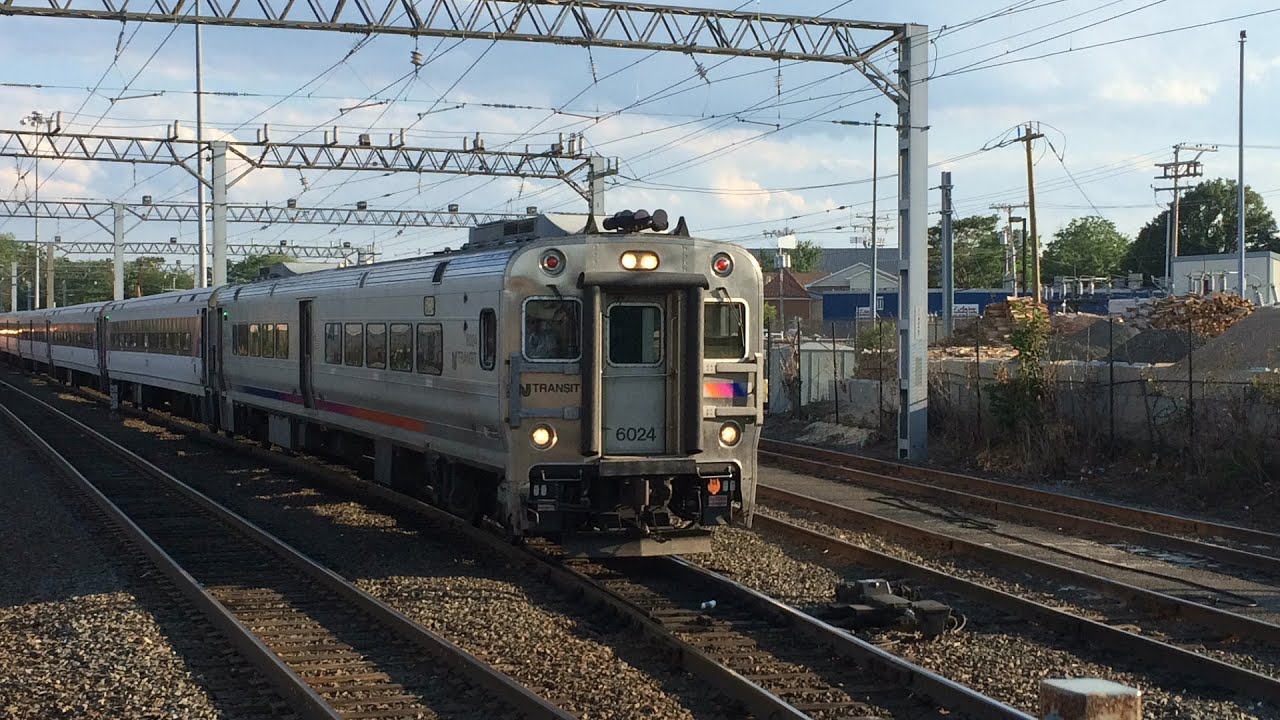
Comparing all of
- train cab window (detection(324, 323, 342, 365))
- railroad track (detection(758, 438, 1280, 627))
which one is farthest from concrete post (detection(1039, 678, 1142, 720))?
train cab window (detection(324, 323, 342, 365))

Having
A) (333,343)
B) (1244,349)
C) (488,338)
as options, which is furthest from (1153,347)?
(488,338)

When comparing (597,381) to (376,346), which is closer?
(597,381)

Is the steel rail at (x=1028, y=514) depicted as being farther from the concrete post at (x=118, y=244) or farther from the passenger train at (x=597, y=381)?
the concrete post at (x=118, y=244)

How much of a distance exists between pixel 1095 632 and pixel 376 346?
852cm

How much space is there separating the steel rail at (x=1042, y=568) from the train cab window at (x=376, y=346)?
16.9 ft

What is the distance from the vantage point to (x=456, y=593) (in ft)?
33.8

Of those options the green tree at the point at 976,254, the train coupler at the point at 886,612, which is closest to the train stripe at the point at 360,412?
the train coupler at the point at 886,612

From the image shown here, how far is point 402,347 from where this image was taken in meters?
13.3

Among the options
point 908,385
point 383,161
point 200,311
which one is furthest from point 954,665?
point 383,161

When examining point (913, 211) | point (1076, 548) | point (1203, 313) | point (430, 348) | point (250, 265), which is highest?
point (250, 265)

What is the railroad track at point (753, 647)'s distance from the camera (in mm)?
7121

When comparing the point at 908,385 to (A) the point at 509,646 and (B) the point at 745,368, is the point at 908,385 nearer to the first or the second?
(B) the point at 745,368

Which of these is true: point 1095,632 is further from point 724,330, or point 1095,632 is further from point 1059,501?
point 1059,501

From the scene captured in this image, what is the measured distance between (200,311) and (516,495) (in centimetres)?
1581
